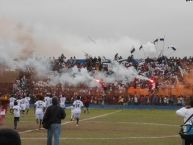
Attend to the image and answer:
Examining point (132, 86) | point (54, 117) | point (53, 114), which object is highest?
point (132, 86)

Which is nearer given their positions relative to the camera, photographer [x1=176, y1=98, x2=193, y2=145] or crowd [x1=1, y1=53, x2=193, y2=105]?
photographer [x1=176, y1=98, x2=193, y2=145]

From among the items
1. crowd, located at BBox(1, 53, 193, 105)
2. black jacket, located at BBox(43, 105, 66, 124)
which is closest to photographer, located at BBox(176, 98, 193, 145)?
black jacket, located at BBox(43, 105, 66, 124)

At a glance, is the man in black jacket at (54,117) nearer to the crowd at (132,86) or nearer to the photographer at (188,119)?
the photographer at (188,119)

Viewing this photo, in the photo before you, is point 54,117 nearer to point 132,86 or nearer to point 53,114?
point 53,114

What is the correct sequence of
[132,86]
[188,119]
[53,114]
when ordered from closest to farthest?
[188,119] < [53,114] < [132,86]

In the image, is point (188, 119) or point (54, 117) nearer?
point (188, 119)

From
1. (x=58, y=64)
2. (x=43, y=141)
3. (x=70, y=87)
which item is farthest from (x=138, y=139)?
(x=70, y=87)

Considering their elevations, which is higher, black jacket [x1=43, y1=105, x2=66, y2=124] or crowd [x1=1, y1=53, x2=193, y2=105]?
crowd [x1=1, y1=53, x2=193, y2=105]

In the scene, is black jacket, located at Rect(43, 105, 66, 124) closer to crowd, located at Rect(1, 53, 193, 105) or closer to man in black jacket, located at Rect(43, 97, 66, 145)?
man in black jacket, located at Rect(43, 97, 66, 145)

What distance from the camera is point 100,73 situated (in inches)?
2258

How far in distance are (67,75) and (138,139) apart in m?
29.3

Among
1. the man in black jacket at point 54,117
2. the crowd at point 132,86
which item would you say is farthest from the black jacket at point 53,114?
the crowd at point 132,86

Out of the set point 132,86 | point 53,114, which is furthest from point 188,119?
point 132,86

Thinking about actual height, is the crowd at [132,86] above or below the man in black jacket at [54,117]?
above
